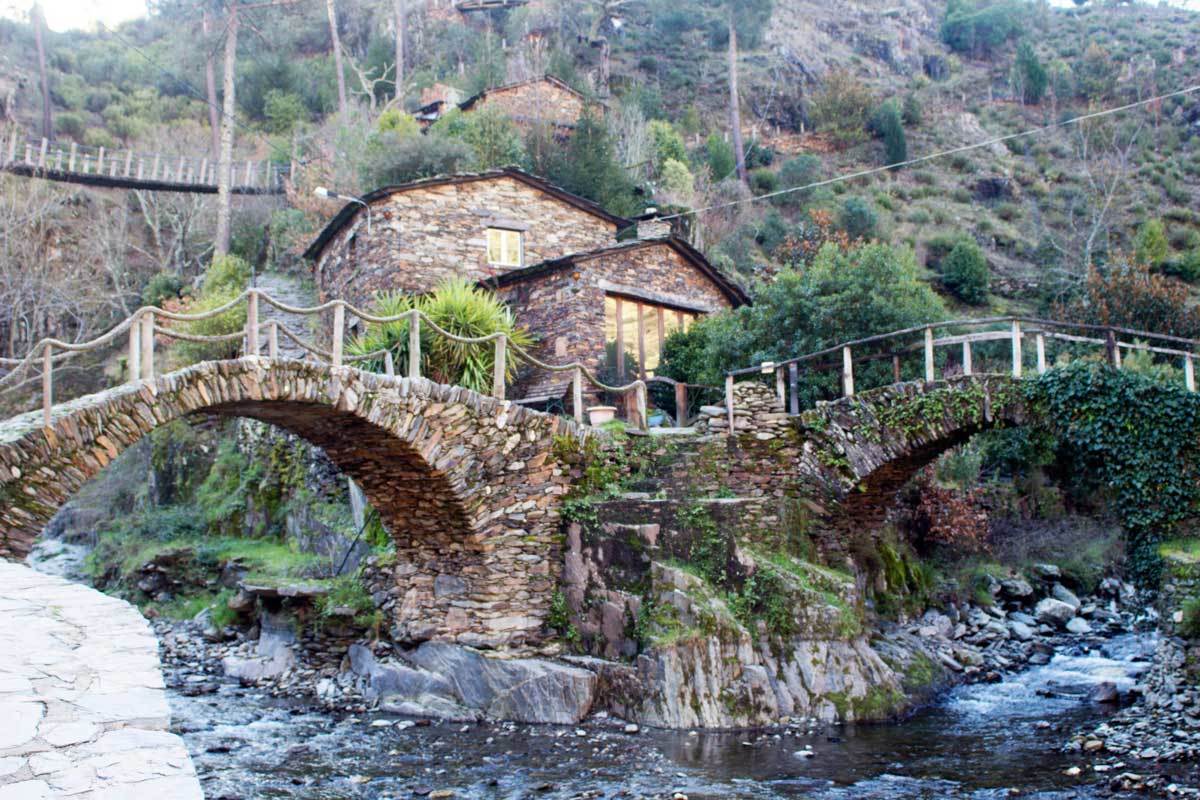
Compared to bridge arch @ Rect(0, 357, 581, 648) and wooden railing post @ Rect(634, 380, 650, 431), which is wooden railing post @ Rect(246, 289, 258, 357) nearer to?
bridge arch @ Rect(0, 357, 581, 648)

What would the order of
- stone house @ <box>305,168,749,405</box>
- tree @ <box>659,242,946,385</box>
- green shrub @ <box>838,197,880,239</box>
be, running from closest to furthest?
1. tree @ <box>659,242,946,385</box>
2. stone house @ <box>305,168,749,405</box>
3. green shrub @ <box>838,197,880,239</box>

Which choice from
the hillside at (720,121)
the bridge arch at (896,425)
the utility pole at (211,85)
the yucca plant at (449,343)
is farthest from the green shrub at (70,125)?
the bridge arch at (896,425)

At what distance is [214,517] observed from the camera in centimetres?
2169

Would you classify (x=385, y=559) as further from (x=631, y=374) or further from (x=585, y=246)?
(x=585, y=246)

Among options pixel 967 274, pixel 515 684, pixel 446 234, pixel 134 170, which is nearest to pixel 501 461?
pixel 515 684

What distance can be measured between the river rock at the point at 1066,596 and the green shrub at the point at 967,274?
15036 mm

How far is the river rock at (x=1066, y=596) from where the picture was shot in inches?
745

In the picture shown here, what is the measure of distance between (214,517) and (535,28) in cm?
3199

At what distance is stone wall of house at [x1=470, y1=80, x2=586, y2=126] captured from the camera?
107ft

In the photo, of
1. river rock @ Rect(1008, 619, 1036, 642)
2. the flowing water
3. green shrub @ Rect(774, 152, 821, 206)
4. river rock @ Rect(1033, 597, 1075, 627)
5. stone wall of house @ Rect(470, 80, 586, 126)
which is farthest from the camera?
green shrub @ Rect(774, 152, 821, 206)

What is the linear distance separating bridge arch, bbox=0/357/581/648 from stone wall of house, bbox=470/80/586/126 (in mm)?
19731

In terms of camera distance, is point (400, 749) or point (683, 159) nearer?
point (400, 749)

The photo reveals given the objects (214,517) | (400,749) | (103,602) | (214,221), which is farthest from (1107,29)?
(103,602)

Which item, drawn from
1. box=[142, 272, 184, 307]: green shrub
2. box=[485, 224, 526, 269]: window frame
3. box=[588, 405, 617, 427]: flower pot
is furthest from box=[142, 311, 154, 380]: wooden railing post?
box=[142, 272, 184, 307]: green shrub
